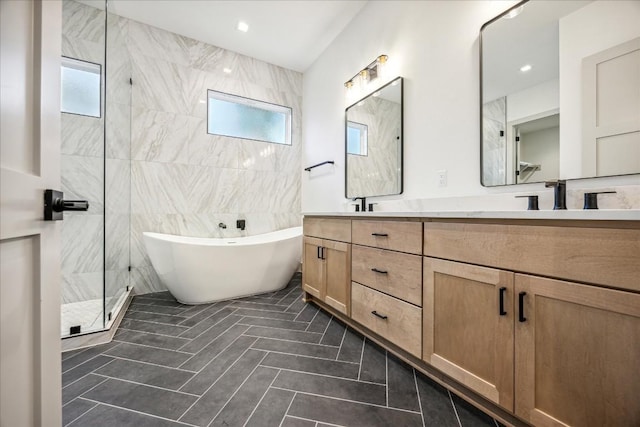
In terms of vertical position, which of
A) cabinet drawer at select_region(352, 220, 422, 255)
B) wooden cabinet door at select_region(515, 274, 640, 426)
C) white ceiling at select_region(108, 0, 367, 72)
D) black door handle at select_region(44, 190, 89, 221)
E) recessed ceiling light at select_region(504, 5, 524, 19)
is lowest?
wooden cabinet door at select_region(515, 274, 640, 426)

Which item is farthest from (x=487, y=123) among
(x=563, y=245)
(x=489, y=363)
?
(x=489, y=363)

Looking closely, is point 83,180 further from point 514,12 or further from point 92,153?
point 514,12

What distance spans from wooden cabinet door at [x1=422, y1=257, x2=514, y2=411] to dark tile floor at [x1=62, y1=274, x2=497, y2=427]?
0.21 meters

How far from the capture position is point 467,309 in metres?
1.09

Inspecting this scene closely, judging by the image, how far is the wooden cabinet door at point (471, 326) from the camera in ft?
3.17

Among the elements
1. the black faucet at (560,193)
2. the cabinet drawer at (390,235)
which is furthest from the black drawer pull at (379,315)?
the black faucet at (560,193)

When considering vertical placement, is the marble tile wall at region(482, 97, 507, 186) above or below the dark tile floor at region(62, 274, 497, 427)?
above

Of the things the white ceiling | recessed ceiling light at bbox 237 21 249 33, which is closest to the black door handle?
the white ceiling

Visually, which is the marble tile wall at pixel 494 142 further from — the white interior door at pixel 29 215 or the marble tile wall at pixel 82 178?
the marble tile wall at pixel 82 178

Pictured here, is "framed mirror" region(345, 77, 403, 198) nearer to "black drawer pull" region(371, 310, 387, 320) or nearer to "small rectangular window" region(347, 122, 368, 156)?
"small rectangular window" region(347, 122, 368, 156)

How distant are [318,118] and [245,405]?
3.10 metres

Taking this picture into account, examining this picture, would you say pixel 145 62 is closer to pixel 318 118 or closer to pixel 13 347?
pixel 318 118

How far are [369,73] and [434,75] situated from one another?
2.53 feet

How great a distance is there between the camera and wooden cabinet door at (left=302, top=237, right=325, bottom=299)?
214 cm
